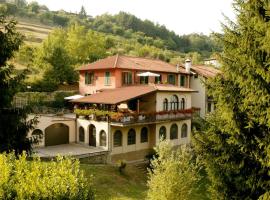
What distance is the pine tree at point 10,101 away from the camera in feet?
56.9

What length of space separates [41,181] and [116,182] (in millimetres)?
17605

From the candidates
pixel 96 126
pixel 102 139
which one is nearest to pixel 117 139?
pixel 102 139

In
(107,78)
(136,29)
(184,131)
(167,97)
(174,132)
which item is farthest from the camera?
(136,29)

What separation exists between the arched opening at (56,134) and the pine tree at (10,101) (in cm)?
1852

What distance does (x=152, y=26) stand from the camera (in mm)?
176500

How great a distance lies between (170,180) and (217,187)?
7678 mm

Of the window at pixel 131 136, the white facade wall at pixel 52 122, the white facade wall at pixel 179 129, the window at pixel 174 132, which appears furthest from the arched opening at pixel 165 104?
the white facade wall at pixel 52 122

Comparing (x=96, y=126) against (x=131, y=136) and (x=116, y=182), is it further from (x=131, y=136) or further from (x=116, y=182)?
(x=116, y=182)

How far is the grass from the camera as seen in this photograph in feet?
82.2

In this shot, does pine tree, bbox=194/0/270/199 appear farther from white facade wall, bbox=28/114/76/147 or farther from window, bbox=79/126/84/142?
window, bbox=79/126/84/142

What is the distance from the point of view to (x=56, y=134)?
37.2m

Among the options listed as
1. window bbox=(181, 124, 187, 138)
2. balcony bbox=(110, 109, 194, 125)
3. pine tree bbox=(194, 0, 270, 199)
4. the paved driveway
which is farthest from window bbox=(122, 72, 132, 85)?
pine tree bbox=(194, 0, 270, 199)

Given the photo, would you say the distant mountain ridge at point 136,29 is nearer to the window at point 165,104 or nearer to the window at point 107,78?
the window at point 107,78

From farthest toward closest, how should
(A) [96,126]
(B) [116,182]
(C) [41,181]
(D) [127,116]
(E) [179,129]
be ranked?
(E) [179,129] → (A) [96,126] → (D) [127,116] → (B) [116,182] → (C) [41,181]
